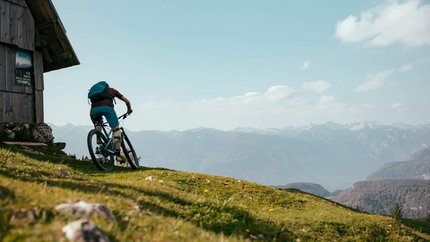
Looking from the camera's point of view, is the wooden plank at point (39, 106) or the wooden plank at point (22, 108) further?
the wooden plank at point (39, 106)

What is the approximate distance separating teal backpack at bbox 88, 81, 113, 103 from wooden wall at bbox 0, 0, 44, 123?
39.2ft

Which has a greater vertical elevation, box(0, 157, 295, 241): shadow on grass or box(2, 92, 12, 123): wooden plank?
box(2, 92, 12, 123): wooden plank

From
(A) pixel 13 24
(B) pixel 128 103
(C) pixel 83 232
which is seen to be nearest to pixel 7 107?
(A) pixel 13 24

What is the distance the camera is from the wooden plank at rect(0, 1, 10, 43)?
79.1 ft

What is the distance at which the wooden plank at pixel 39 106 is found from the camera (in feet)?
86.4

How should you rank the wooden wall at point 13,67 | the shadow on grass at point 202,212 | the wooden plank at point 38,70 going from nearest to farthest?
the shadow on grass at point 202,212 → the wooden wall at point 13,67 → the wooden plank at point 38,70

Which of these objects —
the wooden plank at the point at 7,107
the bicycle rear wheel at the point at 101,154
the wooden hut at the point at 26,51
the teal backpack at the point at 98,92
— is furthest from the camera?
the wooden hut at the point at 26,51

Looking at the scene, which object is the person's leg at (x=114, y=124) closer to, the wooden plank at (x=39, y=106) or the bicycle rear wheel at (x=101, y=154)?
the bicycle rear wheel at (x=101, y=154)

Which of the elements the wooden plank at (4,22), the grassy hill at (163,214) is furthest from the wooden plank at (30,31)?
the grassy hill at (163,214)

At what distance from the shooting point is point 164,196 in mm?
9047

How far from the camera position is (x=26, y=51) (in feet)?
86.3

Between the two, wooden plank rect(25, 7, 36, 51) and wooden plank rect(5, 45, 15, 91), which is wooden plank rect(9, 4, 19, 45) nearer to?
wooden plank rect(5, 45, 15, 91)

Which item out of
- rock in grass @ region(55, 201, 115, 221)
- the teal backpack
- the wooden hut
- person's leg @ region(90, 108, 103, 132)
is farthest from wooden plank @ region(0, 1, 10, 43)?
rock in grass @ region(55, 201, 115, 221)

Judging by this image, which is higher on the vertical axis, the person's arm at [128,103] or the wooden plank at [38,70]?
the wooden plank at [38,70]
